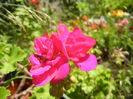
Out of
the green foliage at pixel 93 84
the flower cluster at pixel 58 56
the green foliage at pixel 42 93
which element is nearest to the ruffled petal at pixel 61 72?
the flower cluster at pixel 58 56

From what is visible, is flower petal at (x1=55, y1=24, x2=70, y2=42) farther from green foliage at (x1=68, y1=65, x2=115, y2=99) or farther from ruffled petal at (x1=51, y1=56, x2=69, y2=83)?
green foliage at (x1=68, y1=65, x2=115, y2=99)

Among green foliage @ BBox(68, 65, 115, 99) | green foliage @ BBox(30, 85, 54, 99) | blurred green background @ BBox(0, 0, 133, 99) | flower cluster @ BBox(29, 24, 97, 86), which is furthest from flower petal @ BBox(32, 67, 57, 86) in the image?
green foliage @ BBox(68, 65, 115, 99)

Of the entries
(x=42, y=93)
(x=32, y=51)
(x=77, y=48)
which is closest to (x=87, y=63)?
(x=77, y=48)

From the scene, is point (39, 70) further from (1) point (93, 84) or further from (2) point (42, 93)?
(1) point (93, 84)

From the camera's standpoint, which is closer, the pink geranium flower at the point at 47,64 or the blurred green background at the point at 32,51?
the pink geranium flower at the point at 47,64

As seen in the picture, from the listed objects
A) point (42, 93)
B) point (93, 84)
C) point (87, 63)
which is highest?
point (87, 63)

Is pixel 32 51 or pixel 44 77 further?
pixel 32 51

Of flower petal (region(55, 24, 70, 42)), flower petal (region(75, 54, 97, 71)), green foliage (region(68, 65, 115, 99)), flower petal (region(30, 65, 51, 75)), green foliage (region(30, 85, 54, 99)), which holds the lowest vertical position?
green foliage (region(68, 65, 115, 99))

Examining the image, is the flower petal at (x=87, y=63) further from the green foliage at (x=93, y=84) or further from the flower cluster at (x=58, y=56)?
the green foliage at (x=93, y=84)
